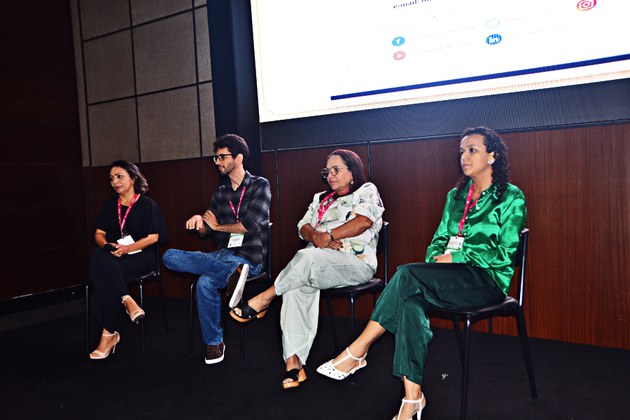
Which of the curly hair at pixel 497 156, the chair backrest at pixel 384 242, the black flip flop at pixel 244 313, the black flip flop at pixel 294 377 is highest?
the curly hair at pixel 497 156

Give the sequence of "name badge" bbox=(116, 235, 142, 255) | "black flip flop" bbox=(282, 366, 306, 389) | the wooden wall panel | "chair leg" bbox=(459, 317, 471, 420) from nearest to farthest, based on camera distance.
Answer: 1. "chair leg" bbox=(459, 317, 471, 420)
2. "black flip flop" bbox=(282, 366, 306, 389)
3. the wooden wall panel
4. "name badge" bbox=(116, 235, 142, 255)

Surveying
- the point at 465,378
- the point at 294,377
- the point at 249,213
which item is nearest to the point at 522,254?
the point at 465,378

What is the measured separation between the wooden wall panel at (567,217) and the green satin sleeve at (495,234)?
76cm

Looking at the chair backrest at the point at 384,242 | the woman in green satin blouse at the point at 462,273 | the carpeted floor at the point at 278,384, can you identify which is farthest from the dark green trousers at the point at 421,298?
the chair backrest at the point at 384,242

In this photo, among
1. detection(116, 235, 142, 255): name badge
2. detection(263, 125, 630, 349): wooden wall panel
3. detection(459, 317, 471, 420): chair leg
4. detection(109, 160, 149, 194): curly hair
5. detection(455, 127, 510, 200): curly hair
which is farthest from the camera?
detection(109, 160, 149, 194): curly hair

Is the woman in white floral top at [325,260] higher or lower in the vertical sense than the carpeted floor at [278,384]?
higher

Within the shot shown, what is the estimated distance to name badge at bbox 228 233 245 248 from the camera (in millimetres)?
3126

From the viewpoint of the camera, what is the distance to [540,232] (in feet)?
9.68

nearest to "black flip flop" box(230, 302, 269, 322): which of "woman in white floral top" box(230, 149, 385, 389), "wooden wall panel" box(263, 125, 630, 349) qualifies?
"woman in white floral top" box(230, 149, 385, 389)

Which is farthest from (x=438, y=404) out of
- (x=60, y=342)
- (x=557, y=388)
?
(x=60, y=342)

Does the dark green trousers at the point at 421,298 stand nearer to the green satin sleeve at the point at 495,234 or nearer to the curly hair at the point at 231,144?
the green satin sleeve at the point at 495,234

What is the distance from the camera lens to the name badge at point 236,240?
313cm

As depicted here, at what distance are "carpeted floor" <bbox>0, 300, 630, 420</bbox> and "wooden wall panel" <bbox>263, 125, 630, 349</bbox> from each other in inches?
5.8

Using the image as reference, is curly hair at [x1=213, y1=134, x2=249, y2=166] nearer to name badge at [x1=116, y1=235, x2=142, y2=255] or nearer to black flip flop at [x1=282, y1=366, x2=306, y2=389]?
name badge at [x1=116, y1=235, x2=142, y2=255]
